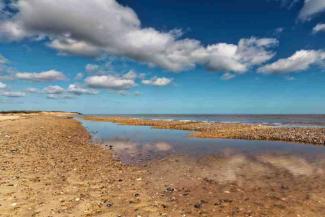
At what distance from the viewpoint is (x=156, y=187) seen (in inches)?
516

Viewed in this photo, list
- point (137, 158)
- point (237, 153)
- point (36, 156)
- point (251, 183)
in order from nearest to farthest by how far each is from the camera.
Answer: point (251, 183)
point (36, 156)
point (137, 158)
point (237, 153)

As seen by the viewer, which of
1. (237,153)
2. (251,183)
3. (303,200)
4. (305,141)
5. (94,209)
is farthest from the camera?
(305,141)

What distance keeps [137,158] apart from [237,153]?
8761 millimetres

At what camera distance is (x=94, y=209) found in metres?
9.88

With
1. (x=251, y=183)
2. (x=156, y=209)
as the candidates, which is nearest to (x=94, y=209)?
(x=156, y=209)

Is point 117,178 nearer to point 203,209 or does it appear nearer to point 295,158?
point 203,209

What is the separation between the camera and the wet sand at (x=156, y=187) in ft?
33.0

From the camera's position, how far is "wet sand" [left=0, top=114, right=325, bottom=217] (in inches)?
396

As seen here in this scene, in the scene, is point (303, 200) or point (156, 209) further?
point (303, 200)

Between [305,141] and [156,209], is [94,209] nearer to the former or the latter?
[156,209]

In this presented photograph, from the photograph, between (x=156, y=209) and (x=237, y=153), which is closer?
(x=156, y=209)

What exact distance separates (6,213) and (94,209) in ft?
9.12

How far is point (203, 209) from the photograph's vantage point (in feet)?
34.0

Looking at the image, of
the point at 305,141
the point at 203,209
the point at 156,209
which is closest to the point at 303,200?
the point at 203,209
